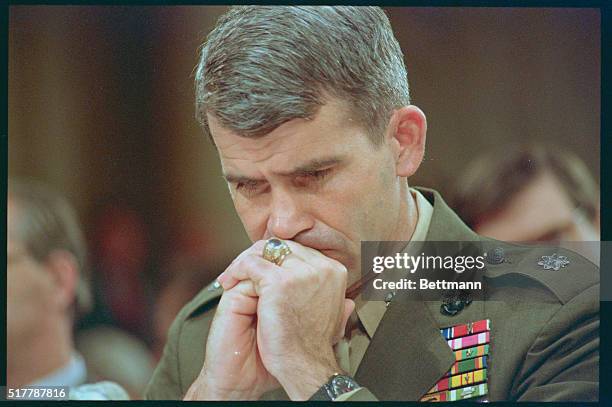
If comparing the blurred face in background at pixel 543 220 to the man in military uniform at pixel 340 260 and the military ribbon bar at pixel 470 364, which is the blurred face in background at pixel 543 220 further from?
the military ribbon bar at pixel 470 364

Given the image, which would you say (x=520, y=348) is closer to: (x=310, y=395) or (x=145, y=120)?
(x=310, y=395)

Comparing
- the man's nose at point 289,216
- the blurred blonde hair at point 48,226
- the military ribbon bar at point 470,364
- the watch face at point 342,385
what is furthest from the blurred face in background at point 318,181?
the blurred blonde hair at point 48,226

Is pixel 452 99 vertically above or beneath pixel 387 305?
above

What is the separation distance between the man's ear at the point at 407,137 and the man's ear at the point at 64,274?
1157 mm

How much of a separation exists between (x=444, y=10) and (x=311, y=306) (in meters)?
1.11

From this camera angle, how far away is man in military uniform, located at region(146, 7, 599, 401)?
2834 millimetres

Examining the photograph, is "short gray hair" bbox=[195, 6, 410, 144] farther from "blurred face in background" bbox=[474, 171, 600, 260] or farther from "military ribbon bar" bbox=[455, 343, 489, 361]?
"military ribbon bar" bbox=[455, 343, 489, 361]

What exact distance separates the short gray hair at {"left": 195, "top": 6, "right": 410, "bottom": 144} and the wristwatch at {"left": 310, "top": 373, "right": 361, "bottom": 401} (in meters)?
0.75

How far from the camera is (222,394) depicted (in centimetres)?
295

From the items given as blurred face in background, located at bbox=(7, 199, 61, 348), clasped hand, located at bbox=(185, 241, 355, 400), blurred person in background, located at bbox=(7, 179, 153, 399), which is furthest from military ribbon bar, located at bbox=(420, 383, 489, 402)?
blurred face in background, located at bbox=(7, 199, 61, 348)

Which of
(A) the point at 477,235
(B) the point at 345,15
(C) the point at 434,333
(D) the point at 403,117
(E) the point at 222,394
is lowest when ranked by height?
(E) the point at 222,394

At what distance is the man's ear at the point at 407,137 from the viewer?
295 cm

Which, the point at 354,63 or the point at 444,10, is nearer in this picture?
the point at 354,63

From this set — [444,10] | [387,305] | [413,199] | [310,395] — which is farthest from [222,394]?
[444,10]
